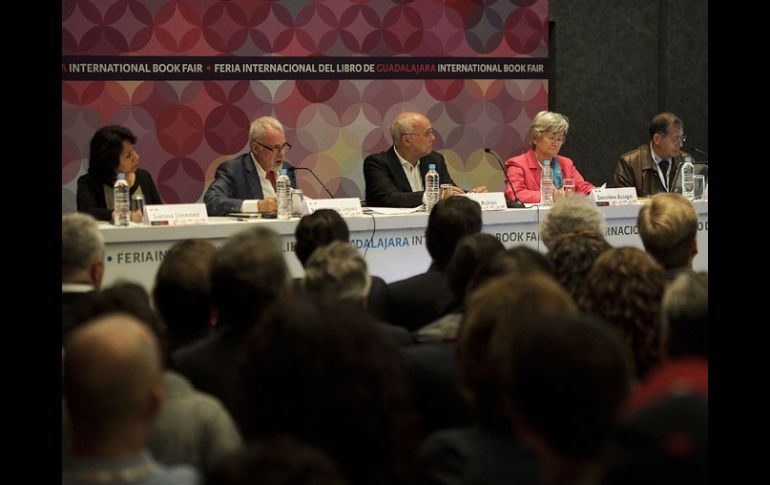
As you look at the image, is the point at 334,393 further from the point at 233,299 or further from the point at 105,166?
the point at 105,166

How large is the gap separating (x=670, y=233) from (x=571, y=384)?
222 cm

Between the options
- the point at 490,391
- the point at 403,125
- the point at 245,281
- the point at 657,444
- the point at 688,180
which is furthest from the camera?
the point at 688,180

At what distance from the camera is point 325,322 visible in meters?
1.64

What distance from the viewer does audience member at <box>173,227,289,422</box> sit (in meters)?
2.43

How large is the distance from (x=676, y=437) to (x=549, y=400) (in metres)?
0.18

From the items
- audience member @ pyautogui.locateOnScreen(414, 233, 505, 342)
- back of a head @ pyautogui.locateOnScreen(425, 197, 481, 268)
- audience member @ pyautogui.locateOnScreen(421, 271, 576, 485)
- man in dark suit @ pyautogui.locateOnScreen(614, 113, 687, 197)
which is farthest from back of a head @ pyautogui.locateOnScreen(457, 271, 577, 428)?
man in dark suit @ pyautogui.locateOnScreen(614, 113, 687, 197)

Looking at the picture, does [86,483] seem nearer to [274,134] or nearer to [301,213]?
[301,213]

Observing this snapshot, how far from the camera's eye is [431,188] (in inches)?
242

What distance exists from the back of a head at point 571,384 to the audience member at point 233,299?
1116 mm

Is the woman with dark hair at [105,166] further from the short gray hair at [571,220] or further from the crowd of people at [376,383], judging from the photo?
the crowd of people at [376,383]

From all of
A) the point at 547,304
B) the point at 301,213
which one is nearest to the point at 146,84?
the point at 301,213

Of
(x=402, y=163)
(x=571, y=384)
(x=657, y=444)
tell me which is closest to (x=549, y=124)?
(x=402, y=163)


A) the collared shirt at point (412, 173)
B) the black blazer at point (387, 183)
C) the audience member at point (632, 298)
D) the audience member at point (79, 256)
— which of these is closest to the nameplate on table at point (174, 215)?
the black blazer at point (387, 183)

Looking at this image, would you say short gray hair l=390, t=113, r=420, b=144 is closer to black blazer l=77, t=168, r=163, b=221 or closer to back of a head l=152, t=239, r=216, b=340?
black blazer l=77, t=168, r=163, b=221
